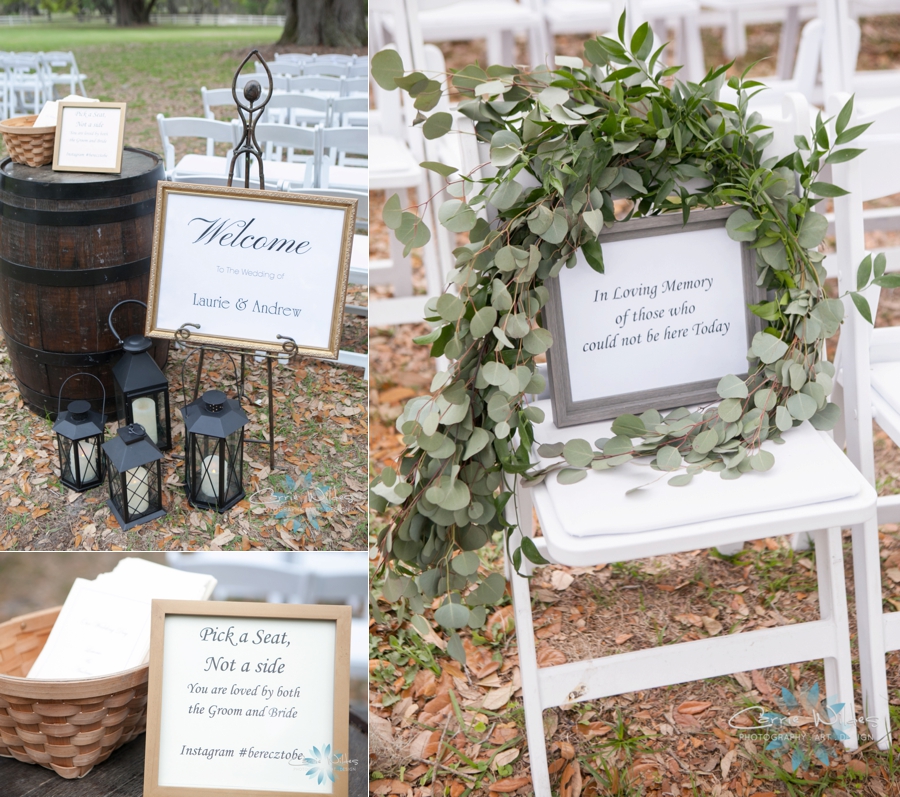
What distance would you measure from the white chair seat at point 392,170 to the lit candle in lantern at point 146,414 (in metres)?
0.80

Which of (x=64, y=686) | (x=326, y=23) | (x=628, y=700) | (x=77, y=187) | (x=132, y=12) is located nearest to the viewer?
(x=64, y=686)

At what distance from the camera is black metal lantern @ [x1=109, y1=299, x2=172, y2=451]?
6.25 feet

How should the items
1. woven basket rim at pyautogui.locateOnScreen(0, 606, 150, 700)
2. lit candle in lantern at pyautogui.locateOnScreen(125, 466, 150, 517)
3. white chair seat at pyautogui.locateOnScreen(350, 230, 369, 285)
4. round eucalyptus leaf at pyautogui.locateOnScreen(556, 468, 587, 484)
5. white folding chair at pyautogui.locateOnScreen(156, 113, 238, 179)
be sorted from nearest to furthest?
woven basket rim at pyautogui.locateOnScreen(0, 606, 150, 700), round eucalyptus leaf at pyautogui.locateOnScreen(556, 468, 587, 484), lit candle in lantern at pyautogui.locateOnScreen(125, 466, 150, 517), white chair seat at pyautogui.locateOnScreen(350, 230, 369, 285), white folding chair at pyautogui.locateOnScreen(156, 113, 238, 179)

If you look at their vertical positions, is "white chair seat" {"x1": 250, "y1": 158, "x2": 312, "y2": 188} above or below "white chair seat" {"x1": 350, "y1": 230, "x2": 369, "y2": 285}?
above

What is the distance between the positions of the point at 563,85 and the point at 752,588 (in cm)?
131

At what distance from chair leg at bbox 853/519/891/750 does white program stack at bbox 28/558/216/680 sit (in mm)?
1102

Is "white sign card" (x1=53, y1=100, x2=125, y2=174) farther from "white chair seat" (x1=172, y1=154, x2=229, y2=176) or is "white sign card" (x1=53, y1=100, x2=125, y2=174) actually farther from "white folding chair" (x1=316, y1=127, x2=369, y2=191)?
"white chair seat" (x1=172, y1=154, x2=229, y2=176)

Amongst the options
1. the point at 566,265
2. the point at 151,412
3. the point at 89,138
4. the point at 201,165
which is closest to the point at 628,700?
the point at 566,265

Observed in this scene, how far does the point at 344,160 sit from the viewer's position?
3762 millimetres

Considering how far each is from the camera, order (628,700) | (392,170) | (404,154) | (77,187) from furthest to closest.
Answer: (404,154) → (392,170) → (77,187) → (628,700)

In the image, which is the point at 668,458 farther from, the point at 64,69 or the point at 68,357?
the point at 64,69

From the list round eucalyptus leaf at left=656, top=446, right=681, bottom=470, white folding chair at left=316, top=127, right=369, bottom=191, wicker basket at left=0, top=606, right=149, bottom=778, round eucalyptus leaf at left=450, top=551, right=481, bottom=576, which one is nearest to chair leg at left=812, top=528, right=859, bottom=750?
round eucalyptus leaf at left=656, top=446, right=681, bottom=470

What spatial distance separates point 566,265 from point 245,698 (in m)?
0.79

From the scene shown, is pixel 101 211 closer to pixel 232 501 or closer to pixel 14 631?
pixel 232 501
